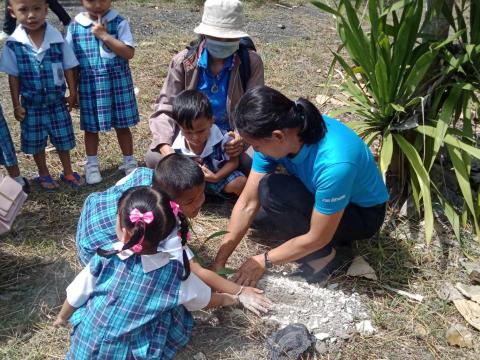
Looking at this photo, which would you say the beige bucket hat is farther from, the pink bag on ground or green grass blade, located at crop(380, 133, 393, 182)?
the pink bag on ground

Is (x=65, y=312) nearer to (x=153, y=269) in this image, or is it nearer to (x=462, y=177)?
(x=153, y=269)

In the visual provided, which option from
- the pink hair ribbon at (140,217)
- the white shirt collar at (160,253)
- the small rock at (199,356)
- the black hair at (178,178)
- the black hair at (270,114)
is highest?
the black hair at (270,114)

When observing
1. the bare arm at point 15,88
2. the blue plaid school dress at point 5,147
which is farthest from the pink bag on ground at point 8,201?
the bare arm at point 15,88

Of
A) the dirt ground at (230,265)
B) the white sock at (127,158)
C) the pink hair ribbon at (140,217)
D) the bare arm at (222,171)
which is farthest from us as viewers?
the white sock at (127,158)

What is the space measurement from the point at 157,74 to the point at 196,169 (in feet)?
9.96

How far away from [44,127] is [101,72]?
0.47 metres

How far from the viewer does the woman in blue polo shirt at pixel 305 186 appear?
1924mm

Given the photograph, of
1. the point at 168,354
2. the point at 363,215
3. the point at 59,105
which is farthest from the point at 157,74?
the point at 168,354

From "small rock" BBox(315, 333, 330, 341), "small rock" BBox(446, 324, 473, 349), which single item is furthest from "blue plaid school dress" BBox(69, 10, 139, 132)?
"small rock" BBox(446, 324, 473, 349)

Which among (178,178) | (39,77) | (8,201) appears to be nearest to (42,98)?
(39,77)

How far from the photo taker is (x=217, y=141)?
2.80 metres

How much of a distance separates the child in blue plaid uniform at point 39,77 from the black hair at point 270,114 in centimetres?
143

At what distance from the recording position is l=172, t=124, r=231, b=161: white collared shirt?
279cm

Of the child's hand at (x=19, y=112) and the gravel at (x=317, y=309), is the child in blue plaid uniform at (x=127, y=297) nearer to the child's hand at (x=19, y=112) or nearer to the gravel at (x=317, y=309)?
the gravel at (x=317, y=309)
